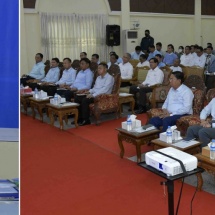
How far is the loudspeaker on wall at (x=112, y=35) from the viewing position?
10.9m

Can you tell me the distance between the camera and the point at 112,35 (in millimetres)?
10984

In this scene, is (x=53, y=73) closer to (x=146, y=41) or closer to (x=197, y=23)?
(x=146, y=41)

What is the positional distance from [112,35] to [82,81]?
4.82m

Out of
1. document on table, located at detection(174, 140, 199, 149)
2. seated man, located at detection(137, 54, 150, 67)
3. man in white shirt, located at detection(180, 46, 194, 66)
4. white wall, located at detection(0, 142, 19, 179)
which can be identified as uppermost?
man in white shirt, located at detection(180, 46, 194, 66)

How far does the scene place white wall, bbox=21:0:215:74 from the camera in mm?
9922

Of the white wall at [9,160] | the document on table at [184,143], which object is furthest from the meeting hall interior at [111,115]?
the white wall at [9,160]

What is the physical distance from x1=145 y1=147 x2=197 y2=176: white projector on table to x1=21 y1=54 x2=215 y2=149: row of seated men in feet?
5.75

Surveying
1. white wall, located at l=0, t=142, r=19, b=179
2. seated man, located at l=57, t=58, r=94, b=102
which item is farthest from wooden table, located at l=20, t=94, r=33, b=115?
white wall, located at l=0, t=142, r=19, b=179

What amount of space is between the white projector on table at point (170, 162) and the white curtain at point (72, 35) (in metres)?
8.68

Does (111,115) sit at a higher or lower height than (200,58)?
lower

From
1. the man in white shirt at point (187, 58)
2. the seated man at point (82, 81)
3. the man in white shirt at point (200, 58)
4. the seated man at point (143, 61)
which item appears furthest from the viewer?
the man in white shirt at point (187, 58)

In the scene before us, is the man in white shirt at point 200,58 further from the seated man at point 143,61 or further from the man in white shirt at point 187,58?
the seated man at point 143,61

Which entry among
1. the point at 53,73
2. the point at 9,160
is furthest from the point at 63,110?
the point at 9,160

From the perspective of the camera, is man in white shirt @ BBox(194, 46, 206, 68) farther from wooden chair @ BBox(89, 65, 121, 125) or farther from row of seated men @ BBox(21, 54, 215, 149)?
wooden chair @ BBox(89, 65, 121, 125)
